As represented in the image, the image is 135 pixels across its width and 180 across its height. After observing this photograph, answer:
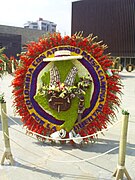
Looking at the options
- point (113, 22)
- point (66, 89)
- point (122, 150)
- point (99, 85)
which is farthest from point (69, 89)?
point (113, 22)

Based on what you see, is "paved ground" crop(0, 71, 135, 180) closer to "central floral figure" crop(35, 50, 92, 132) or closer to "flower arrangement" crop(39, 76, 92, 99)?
"central floral figure" crop(35, 50, 92, 132)

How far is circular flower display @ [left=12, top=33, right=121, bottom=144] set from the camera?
5.29 metres

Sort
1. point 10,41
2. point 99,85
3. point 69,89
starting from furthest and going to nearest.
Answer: point 10,41 → point 99,85 → point 69,89

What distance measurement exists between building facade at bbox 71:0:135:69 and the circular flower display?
37.9 m

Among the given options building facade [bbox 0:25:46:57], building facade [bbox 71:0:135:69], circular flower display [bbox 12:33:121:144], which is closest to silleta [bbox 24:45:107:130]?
circular flower display [bbox 12:33:121:144]

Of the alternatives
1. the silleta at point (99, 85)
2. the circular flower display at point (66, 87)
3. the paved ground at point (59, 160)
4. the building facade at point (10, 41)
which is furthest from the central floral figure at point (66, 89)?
the building facade at point (10, 41)

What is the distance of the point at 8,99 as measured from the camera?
11.6 meters

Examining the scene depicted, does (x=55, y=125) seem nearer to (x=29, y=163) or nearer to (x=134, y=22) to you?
(x=29, y=163)

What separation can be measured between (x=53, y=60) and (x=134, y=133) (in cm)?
307

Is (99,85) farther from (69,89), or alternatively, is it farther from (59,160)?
(59,160)

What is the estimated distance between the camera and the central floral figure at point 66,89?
523 centimetres

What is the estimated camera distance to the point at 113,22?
42.1 metres

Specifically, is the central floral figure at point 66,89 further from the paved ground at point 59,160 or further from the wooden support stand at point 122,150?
the wooden support stand at point 122,150

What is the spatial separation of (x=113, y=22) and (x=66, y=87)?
39393mm
